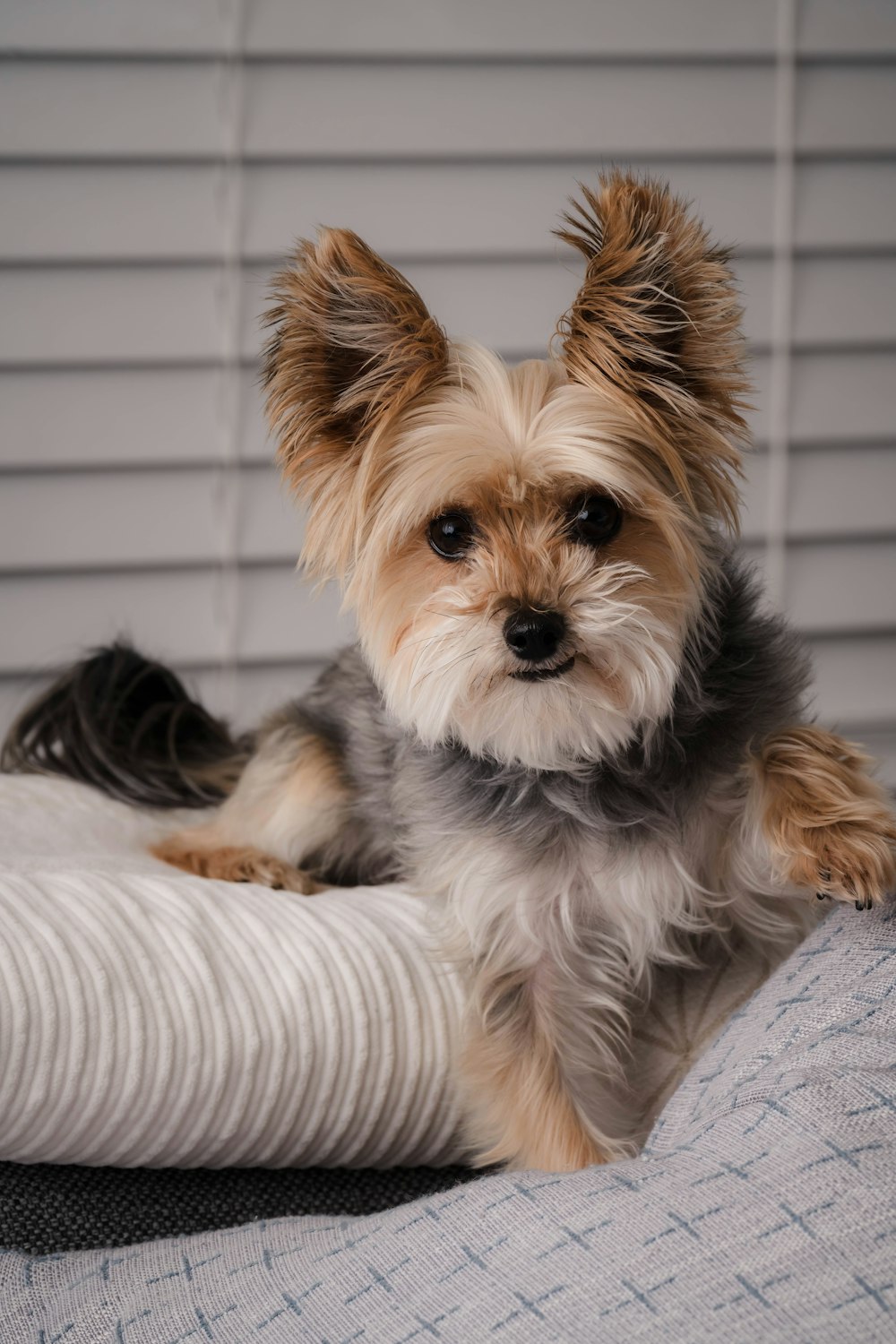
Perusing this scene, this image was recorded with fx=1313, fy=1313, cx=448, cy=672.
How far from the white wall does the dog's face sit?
1826 millimetres

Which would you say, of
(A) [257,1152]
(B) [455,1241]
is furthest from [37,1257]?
(B) [455,1241]

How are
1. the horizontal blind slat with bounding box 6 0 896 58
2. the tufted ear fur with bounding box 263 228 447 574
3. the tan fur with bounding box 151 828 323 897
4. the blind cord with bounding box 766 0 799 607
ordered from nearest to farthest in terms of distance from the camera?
the tufted ear fur with bounding box 263 228 447 574 → the tan fur with bounding box 151 828 323 897 → the horizontal blind slat with bounding box 6 0 896 58 → the blind cord with bounding box 766 0 799 607

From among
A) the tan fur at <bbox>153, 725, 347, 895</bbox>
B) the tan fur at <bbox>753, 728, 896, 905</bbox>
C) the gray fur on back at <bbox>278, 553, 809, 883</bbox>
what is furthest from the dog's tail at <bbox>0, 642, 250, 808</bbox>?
the tan fur at <bbox>753, 728, 896, 905</bbox>

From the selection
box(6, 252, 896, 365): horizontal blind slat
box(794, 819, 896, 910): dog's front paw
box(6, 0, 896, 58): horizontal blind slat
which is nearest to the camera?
box(794, 819, 896, 910): dog's front paw

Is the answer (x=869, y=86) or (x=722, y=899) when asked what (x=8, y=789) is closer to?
(x=722, y=899)

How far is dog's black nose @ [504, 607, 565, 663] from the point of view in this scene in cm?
125

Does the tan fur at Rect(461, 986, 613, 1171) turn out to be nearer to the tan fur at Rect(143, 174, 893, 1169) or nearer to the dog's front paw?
the tan fur at Rect(143, 174, 893, 1169)

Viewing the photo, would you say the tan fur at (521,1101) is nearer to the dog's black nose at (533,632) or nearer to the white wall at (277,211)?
the dog's black nose at (533,632)

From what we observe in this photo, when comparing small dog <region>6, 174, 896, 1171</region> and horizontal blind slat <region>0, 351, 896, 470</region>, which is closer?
small dog <region>6, 174, 896, 1171</region>

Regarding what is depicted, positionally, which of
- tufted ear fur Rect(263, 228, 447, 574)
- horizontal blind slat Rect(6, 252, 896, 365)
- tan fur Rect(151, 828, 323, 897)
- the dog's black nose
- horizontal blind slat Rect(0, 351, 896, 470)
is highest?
horizontal blind slat Rect(6, 252, 896, 365)

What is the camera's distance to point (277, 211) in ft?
10.3

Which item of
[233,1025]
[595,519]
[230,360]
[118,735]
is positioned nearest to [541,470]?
[595,519]

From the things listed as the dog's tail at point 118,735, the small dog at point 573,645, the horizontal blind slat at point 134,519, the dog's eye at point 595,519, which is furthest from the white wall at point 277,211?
the dog's eye at point 595,519

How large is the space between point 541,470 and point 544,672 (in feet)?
0.66
